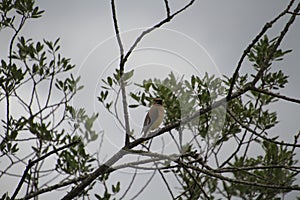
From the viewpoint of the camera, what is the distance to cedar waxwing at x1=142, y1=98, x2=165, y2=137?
7.77ft

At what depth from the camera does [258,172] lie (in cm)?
355

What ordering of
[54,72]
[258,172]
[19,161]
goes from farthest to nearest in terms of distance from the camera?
1. [258,172]
2. [54,72]
3. [19,161]

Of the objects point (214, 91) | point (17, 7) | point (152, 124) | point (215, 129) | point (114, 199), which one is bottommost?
point (114, 199)

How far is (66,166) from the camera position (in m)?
2.91

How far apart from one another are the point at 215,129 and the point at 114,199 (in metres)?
0.82

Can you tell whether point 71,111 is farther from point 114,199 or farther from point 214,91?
point 214,91

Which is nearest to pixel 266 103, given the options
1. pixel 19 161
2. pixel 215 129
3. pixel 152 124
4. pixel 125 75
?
pixel 215 129

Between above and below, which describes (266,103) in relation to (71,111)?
above

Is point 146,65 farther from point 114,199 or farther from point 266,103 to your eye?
point 266,103

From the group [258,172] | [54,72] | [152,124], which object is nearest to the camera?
[152,124]

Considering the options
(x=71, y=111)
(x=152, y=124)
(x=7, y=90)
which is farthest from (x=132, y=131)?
(x=7, y=90)

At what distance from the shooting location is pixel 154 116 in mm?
2449

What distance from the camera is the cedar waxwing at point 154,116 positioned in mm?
2369

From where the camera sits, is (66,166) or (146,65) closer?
(146,65)
